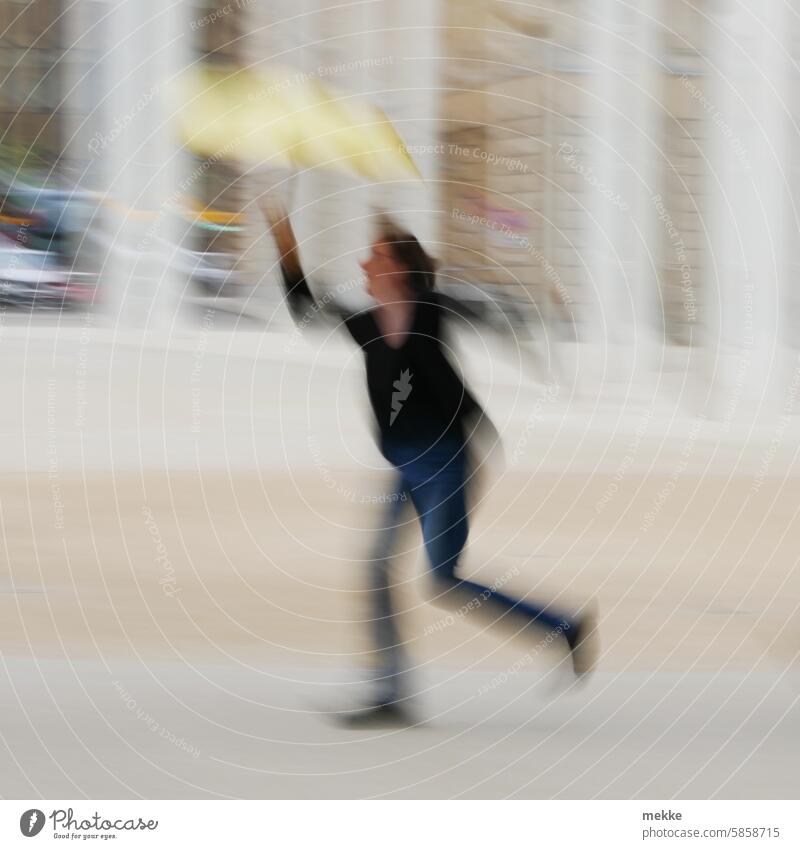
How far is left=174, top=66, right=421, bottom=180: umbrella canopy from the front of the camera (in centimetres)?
1076

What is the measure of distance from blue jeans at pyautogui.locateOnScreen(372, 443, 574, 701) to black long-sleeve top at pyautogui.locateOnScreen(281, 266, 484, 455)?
0.04 m

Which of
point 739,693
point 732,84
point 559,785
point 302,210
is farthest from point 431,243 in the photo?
point 559,785

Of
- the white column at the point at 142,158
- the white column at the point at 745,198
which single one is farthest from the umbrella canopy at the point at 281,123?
the white column at the point at 745,198

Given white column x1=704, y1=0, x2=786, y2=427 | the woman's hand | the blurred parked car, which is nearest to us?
the woman's hand

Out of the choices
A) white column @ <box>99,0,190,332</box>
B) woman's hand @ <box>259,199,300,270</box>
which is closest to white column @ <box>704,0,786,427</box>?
white column @ <box>99,0,190,332</box>

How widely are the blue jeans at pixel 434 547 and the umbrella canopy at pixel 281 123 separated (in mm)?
6184

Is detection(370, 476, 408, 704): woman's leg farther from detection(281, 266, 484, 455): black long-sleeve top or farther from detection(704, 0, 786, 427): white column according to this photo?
detection(704, 0, 786, 427): white column

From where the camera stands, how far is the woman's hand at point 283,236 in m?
4.39

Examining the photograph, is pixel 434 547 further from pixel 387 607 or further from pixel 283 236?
pixel 283 236

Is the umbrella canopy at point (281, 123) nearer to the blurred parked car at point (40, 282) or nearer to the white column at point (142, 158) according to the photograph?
the white column at point (142, 158)

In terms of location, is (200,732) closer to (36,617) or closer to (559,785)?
(559,785)

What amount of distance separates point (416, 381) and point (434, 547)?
0.47 meters

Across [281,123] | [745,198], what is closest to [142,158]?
[281,123]

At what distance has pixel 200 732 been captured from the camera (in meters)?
4.38
